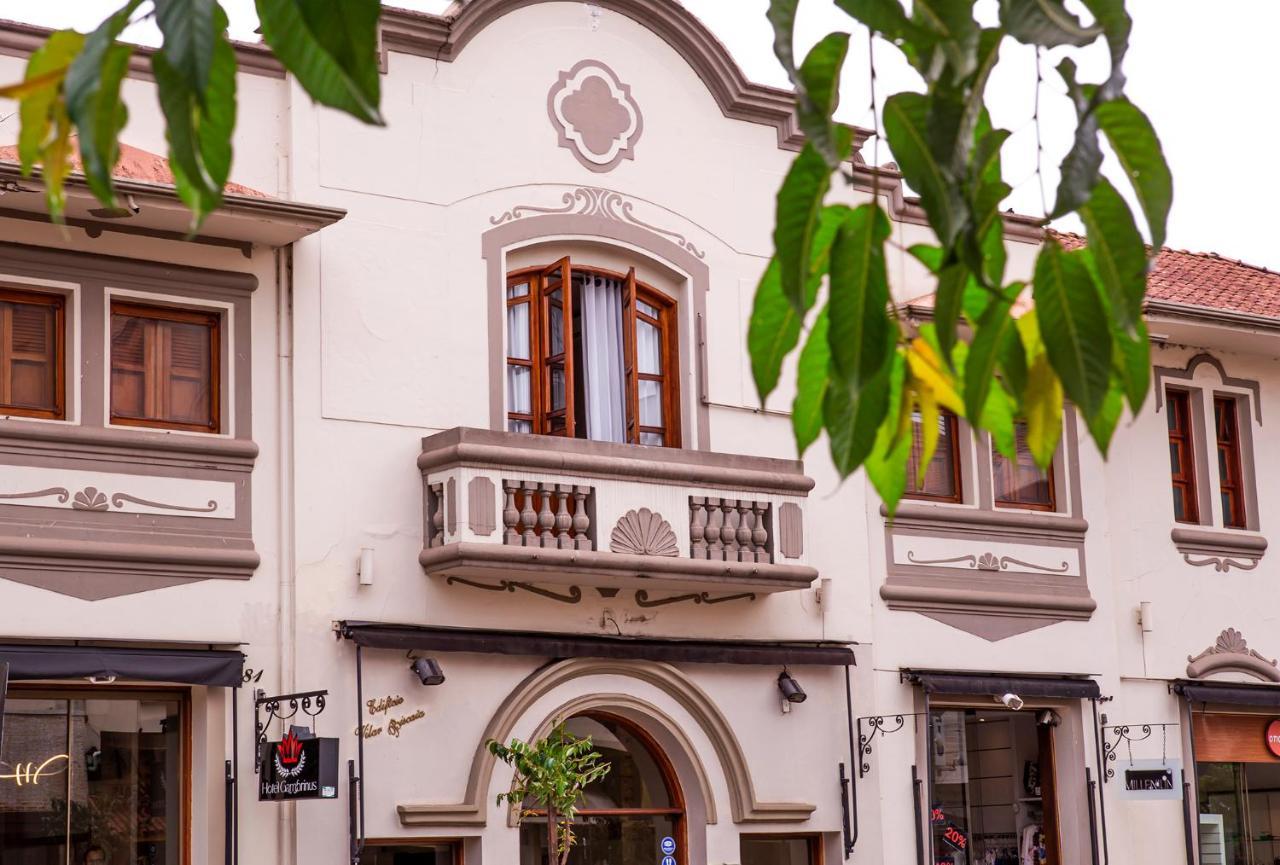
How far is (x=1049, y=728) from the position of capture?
18.8 meters

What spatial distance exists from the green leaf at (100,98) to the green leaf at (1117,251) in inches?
48.8

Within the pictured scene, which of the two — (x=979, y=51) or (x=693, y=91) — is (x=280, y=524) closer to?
(x=693, y=91)

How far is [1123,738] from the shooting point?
1880 centimetres

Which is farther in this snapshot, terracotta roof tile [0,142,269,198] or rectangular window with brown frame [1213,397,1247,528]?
rectangular window with brown frame [1213,397,1247,528]

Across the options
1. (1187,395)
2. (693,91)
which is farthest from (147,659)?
(1187,395)

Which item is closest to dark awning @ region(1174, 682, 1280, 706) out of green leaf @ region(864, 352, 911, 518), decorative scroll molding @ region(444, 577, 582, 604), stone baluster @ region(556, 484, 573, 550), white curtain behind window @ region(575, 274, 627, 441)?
white curtain behind window @ region(575, 274, 627, 441)

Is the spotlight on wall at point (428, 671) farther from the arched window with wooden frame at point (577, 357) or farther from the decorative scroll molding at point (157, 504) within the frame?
the arched window with wooden frame at point (577, 357)

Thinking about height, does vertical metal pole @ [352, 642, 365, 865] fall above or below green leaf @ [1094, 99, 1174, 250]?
below

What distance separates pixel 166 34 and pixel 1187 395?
18.7m

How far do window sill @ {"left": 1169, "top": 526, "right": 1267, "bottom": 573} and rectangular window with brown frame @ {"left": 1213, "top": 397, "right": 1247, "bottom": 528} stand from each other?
251mm

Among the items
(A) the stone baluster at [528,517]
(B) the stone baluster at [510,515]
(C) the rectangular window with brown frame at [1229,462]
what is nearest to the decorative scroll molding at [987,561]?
(C) the rectangular window with brown frame at [1229,462]

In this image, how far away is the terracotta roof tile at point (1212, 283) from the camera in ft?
64.8

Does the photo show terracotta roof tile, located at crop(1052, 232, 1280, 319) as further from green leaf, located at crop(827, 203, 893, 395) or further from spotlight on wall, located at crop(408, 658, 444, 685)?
green leaf, located at crop(827, 203, 893, 395)

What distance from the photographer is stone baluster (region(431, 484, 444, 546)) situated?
49.3 ft
